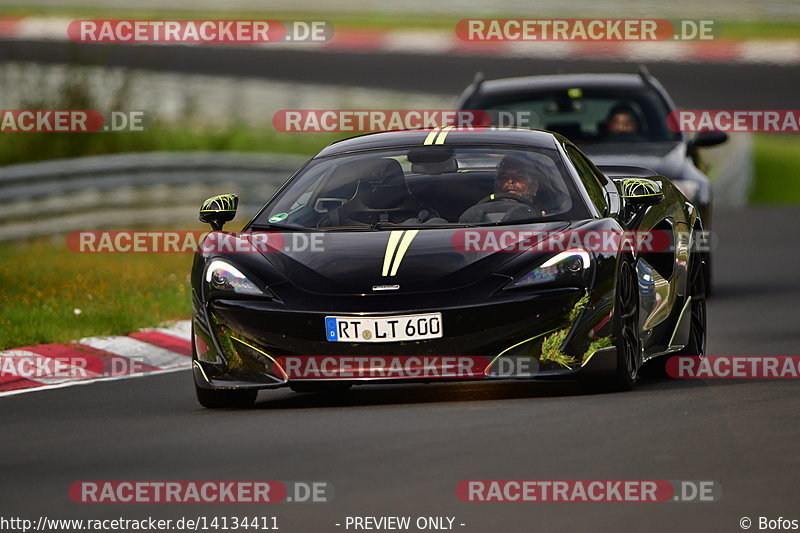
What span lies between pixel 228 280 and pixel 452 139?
1.75 metres

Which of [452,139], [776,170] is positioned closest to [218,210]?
[452,139]

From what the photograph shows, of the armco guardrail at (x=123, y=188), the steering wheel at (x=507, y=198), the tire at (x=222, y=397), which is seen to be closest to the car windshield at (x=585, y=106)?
the armco guardrail at (x=123, y=188)

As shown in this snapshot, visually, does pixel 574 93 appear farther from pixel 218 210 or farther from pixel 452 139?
pixel 218 210

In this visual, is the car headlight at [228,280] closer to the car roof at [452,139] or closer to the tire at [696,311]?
the car roof at [452,139]

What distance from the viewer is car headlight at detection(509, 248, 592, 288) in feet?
28.1

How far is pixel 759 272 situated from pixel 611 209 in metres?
7.88

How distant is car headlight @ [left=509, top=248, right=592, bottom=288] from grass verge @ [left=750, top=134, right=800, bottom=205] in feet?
61.3

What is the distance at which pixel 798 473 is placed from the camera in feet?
22.0

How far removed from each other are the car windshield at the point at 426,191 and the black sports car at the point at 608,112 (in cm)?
516

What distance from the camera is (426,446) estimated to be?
7.44 meters

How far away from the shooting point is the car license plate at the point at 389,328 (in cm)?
849

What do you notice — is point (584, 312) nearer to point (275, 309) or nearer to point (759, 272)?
point (275, 309)

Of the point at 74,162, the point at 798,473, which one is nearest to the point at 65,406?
the point at 798,473

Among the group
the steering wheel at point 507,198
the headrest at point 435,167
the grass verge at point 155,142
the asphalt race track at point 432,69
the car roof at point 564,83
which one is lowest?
the steering wheel at point 507,198
